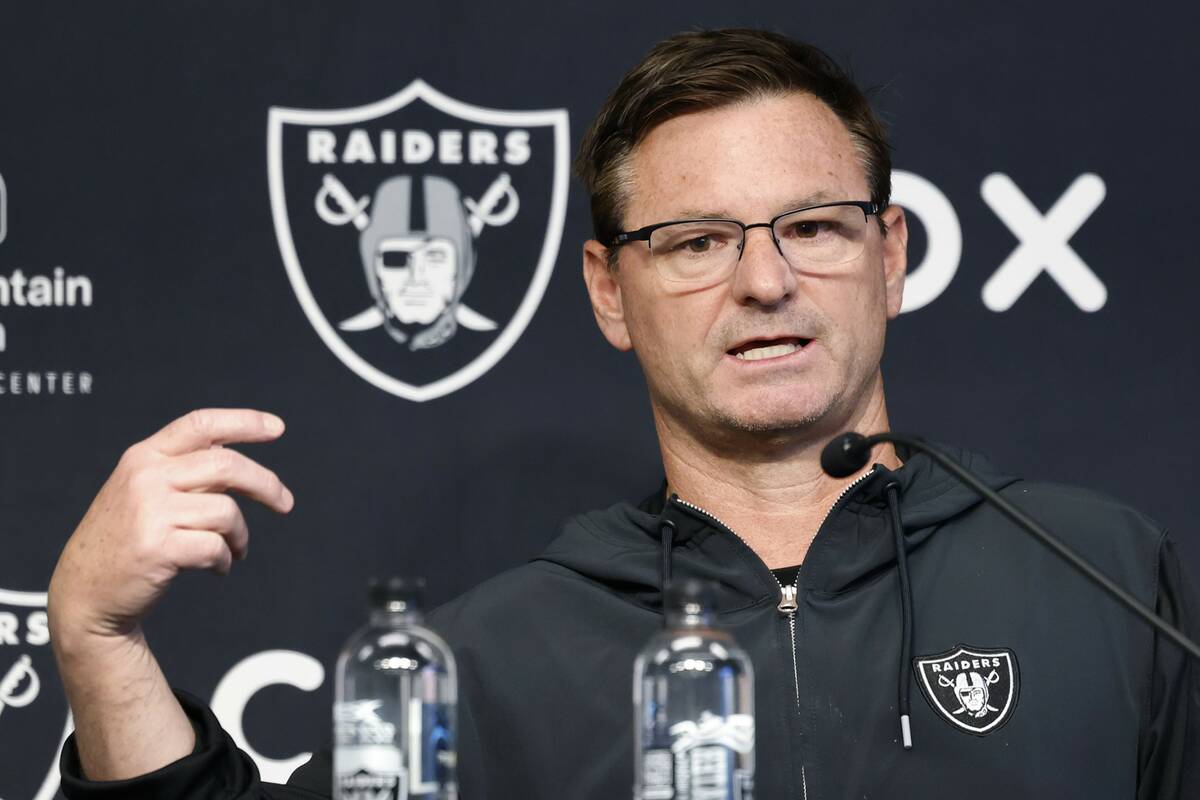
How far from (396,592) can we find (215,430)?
186 mm

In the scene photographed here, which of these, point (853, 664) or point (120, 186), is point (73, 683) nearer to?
point (853, 664)

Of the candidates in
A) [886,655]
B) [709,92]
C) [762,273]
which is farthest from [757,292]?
[886,655]

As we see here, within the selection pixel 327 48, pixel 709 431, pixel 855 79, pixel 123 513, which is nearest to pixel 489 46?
pixel 327 48

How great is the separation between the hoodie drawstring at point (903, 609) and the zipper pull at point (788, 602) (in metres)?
0.11

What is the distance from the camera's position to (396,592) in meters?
1.05

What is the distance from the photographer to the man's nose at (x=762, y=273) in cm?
152

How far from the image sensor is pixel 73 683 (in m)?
1.17

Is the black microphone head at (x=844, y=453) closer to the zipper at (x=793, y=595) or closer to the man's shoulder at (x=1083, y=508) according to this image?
the zipper at (x=793, y=595)

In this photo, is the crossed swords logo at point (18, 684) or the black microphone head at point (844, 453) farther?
the crossed swords logo at point (18, 684)

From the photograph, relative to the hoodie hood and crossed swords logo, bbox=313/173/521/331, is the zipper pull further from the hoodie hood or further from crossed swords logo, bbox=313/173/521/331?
crossed swords logo, bbox=313/173/521/331

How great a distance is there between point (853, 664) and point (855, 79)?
2.72 feet

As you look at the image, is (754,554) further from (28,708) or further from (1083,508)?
(28,708)

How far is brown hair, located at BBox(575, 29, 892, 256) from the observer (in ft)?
5.41

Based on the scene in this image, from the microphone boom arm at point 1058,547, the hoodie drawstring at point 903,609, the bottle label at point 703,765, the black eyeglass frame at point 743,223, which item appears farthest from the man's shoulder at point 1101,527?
the bottle label at point 703,765
